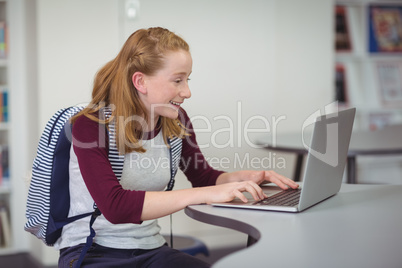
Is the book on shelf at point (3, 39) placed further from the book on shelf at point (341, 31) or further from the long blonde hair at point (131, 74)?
the book on shelf at point (341, 31)

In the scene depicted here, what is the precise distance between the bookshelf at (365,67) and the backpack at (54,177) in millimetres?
2973

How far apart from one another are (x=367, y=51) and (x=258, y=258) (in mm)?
3555

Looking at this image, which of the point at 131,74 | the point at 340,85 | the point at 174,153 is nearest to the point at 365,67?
the point at 340,85

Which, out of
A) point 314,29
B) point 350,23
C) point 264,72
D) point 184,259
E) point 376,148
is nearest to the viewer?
point 184,259

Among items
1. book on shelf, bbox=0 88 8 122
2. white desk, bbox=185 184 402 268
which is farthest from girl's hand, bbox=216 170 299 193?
book on shelf, bbox=0 88 8 122

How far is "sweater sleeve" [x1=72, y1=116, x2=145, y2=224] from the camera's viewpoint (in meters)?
1.35

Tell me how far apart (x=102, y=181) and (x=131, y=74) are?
34cm

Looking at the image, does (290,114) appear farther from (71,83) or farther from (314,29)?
(71,83)

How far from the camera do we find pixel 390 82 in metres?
4.38

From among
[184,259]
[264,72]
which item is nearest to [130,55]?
[184,259]

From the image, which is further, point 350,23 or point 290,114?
point 350,23

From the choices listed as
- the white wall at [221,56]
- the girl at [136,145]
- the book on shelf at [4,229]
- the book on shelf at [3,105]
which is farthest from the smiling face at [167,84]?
the book on shelf at [4,229]

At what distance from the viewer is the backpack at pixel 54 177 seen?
147 cm

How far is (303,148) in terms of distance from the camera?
8.42 feet
